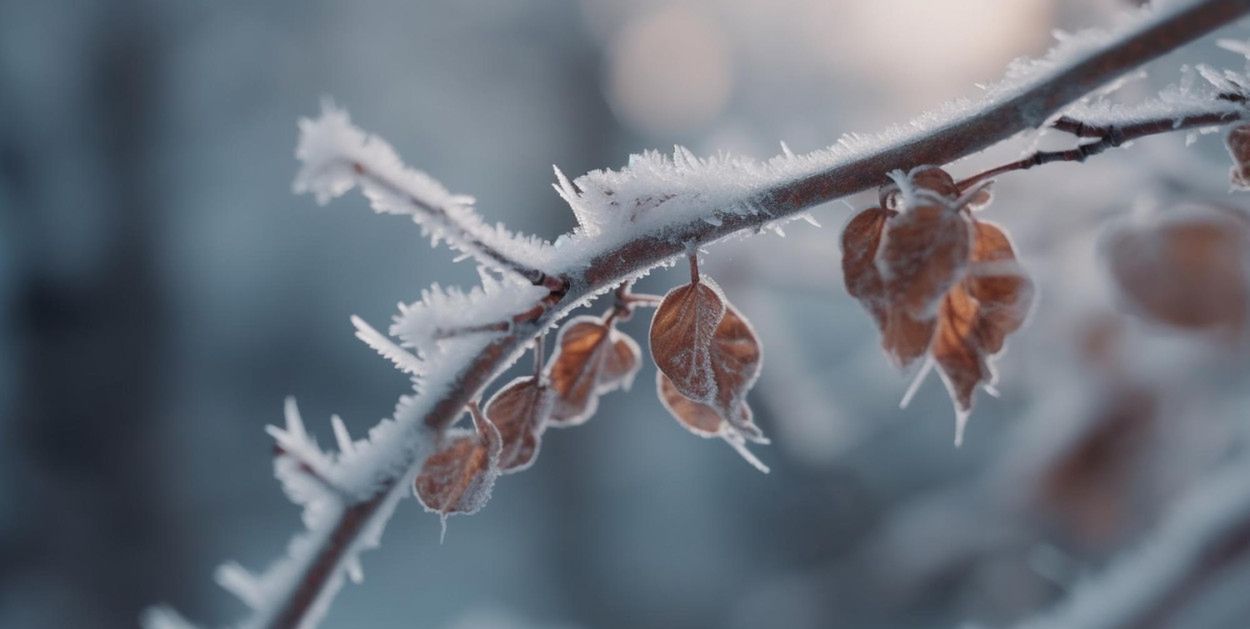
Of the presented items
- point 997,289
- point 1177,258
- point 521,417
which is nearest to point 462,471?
point 521,417

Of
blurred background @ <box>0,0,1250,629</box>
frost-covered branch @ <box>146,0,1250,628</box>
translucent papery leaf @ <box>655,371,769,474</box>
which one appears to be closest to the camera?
frost-covered branch @ <box>146,0,1250,628</box>

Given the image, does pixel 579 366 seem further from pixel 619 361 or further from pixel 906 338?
pixel 906 338

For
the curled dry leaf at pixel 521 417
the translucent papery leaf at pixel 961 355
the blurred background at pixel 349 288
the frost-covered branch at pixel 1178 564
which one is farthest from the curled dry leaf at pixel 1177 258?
the blurred background at pixel 349 288

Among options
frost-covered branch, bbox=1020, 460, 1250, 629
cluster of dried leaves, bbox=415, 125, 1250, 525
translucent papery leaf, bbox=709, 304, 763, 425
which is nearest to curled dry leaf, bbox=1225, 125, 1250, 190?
cluster of dried leaves, bbox=415, 125, 1250, 525

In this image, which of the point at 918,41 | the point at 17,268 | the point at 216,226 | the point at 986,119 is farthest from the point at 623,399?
the point at 986,119

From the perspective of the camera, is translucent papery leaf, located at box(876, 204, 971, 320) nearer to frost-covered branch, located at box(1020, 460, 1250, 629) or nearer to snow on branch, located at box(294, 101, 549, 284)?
snow on branch, located at box(294, 101, 549, 284)

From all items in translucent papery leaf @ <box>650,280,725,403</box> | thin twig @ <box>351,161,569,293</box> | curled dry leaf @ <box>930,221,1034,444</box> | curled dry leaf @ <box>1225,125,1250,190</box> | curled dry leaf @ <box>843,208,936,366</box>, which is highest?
curled dry leaf @ <box>1225,125,1250,190</box>
